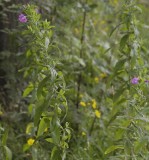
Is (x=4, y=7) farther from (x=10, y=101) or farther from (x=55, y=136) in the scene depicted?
(x=55, y=136)

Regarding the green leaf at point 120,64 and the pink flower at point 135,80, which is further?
the green leaf at point 120,64

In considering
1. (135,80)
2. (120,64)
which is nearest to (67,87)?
(120,64)

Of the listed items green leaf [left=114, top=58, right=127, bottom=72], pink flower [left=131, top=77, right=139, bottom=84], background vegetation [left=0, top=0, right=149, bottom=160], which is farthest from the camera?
green leaf [left=114, top=58, right=127, bottom=72]

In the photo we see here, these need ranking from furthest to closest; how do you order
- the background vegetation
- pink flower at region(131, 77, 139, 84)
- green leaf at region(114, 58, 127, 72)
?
green leaf at region(114, 58, 127, 72) < pink flower at region(131, 77, 139, 84) < the background vegetation

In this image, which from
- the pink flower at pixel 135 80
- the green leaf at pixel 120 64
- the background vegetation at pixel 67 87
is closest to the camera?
the background vegetation at pixel 67 87

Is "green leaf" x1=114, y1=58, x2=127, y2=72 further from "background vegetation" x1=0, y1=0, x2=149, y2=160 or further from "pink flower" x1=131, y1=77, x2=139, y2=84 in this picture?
"pink flower" x1=131, y1=77, x2=139, y2=84

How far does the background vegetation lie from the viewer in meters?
2.31

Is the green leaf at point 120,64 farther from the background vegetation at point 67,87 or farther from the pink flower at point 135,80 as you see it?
the pink flower at point 135,80

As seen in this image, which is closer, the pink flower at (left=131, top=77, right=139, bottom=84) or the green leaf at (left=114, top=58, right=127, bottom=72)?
the pink flower at (left=131, top=77, right=139, bottom=84)

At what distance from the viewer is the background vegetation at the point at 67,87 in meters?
2.31

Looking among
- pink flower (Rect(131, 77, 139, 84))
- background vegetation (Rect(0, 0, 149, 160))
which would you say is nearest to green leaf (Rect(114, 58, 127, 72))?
background vegetation (Rect(0, 0, 149, 160))

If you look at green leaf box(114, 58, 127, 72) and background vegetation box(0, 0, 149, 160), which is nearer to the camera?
background vegetation box(0, 0, 149, 160)

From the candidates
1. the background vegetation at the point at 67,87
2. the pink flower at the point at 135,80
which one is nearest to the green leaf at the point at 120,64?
the background vegetation at the point at 67,87

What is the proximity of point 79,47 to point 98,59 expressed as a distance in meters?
0.34
